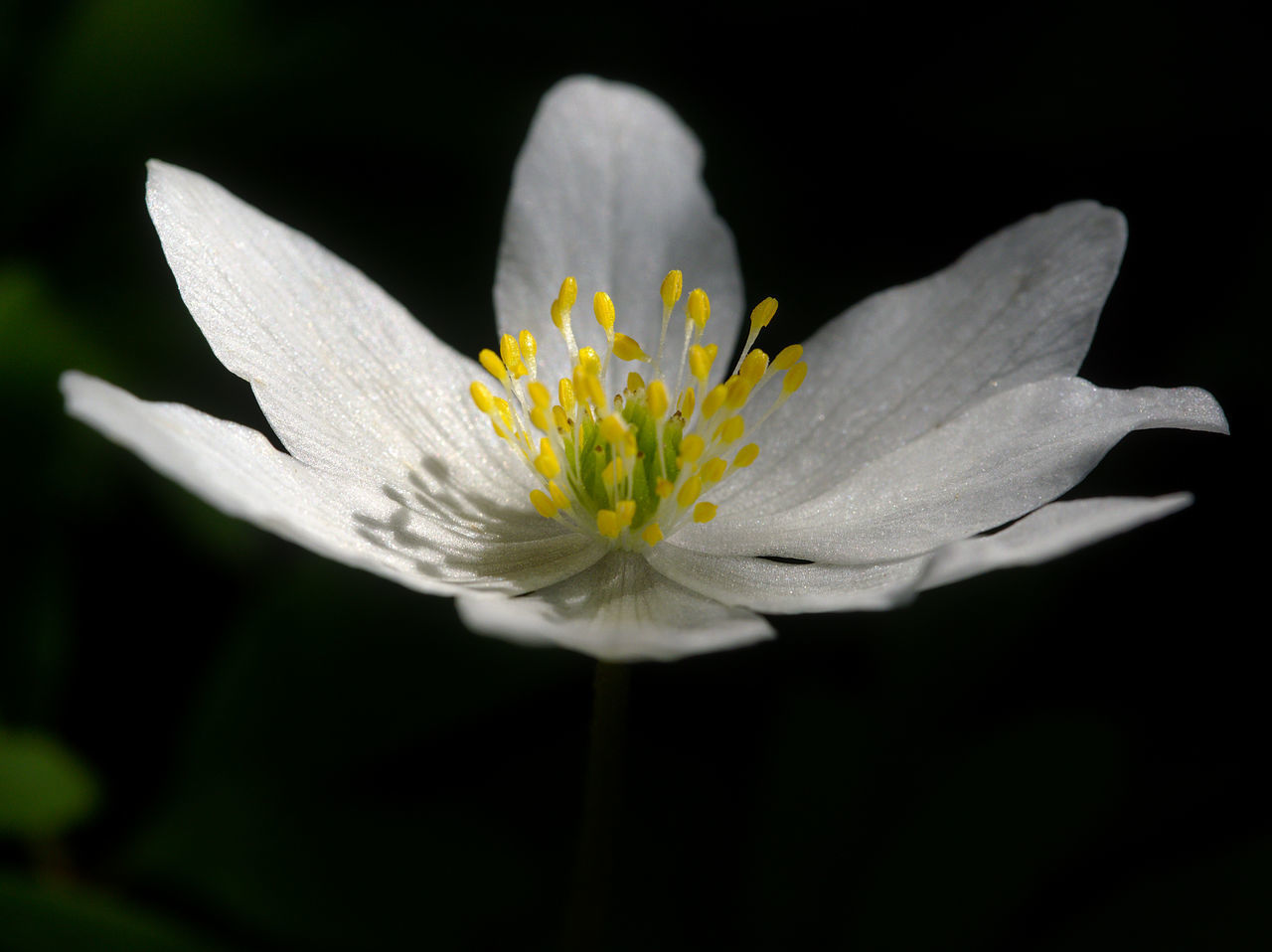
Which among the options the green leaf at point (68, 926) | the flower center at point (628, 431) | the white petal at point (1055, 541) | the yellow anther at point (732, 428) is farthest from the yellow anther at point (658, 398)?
the green leaf at point (68, 926)

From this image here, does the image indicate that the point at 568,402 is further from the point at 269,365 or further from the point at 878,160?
the point at 878,160

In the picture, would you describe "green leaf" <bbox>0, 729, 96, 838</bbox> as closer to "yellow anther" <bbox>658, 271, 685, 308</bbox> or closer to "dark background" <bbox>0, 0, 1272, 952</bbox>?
"dark background" <bbox>0, 0, 1272, 952</bbox>

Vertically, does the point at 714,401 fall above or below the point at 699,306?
below

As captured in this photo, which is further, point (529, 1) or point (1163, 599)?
point (529, 1)

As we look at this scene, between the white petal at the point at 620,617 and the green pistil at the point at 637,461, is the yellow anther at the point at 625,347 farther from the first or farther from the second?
the white petal at the point at 620,617

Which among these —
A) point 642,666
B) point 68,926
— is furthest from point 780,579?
point 68,926

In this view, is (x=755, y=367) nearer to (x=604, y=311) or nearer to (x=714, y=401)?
(x=714, y=401)

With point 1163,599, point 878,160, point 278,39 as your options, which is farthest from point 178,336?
point 1163,599
